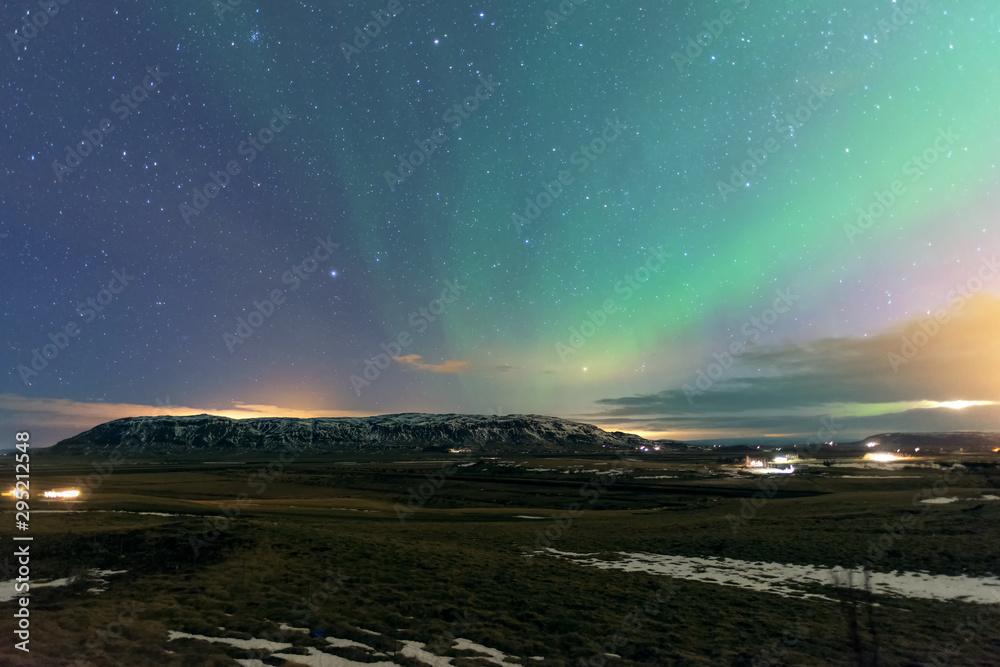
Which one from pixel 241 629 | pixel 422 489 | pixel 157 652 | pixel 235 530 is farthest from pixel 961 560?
pixel 422 489

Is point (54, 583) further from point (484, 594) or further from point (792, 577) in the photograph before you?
point (792, 577)

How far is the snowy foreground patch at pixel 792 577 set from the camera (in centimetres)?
2162

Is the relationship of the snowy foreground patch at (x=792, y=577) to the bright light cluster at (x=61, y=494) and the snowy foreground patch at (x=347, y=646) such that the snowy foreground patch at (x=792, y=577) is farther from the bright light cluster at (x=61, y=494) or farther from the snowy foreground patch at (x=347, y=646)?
the bright light cluster at (x=61, y=494)

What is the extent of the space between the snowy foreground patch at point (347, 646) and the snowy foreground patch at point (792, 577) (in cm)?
1404

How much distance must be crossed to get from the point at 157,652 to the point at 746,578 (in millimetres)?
25565

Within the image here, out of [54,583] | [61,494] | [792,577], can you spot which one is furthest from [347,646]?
[61,494]

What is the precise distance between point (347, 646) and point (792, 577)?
22.9 m

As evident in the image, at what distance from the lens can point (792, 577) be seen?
24.9 meters

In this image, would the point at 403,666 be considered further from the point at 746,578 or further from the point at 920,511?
the point at 920,511

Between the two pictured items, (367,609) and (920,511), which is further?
(920,511)

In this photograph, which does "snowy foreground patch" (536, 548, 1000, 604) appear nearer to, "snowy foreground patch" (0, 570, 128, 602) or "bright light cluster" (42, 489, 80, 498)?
"snowy foreground patch" (0, 570, 128, 602)

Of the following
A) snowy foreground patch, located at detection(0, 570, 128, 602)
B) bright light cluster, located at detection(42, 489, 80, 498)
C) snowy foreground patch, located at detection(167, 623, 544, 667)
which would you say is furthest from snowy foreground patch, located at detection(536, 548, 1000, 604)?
bright light cluster, located at detection(42, 489, 80, 498)

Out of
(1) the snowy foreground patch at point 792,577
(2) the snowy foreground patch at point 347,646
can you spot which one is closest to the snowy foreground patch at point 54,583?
(2) the snowy foreground patch at point 347,646

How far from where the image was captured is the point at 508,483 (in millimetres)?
92500
